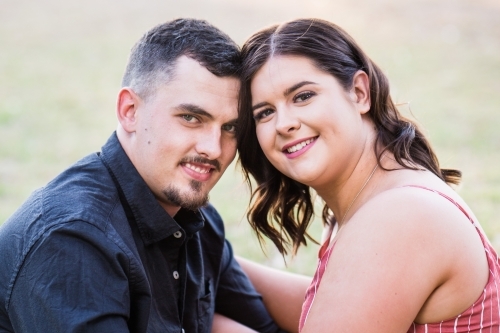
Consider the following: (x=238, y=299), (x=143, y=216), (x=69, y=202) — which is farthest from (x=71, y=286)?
(x=238, y=299)

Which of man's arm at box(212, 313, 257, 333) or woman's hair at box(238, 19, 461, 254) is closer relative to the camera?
woman's hair at box(238, 19, 461, 254)

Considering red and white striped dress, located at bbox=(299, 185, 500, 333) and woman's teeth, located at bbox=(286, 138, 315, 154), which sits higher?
woman's teeth, located at bbox=(286, 138, 315, 154)

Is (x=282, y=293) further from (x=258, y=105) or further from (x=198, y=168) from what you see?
(x=258, y=105)

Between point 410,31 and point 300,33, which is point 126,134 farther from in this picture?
point 410,31

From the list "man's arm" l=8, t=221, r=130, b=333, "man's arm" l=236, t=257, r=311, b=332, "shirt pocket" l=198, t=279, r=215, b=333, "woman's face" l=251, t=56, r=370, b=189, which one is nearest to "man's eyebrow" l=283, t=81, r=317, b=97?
"woman's face" l=251, t=56, r=370, b=189

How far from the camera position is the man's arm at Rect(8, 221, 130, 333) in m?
2.16

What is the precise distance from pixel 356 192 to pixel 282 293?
91 cm

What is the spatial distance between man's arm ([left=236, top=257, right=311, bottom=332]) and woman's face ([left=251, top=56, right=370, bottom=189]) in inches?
34.7

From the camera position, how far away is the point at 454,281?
2.28m

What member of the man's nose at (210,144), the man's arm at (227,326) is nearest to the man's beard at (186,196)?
the man's nose at (210,144)

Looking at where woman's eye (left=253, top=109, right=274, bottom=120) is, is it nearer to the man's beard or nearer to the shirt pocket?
the man's beard

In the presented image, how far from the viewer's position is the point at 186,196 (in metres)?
2.73

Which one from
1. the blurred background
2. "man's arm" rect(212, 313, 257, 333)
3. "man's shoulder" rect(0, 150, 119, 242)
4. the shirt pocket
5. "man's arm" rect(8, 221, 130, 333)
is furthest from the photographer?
the blurred background

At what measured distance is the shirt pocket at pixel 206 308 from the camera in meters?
3.04
